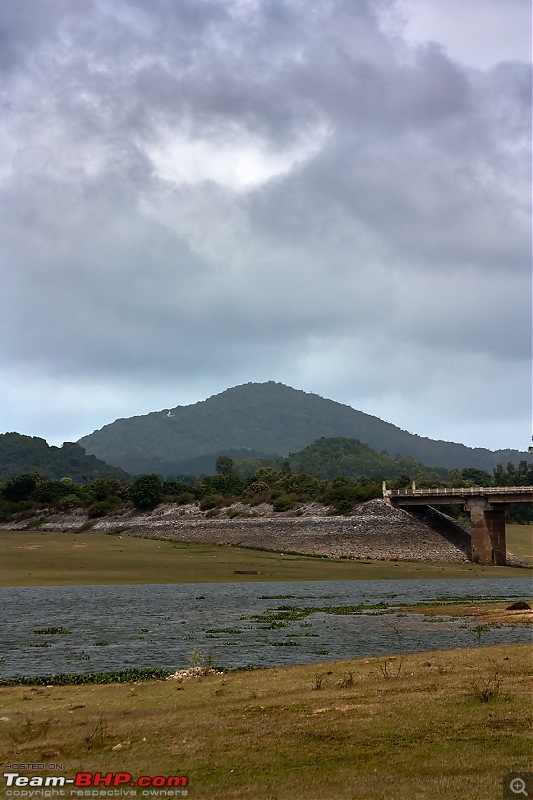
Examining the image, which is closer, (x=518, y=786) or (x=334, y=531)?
(x=518, y=786)

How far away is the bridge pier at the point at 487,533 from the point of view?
156 metres

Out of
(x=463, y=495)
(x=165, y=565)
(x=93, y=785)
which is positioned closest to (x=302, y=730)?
(x=93, y=785)

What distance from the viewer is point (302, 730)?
2258cm

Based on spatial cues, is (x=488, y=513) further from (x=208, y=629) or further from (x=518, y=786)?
(x=518, y=786)

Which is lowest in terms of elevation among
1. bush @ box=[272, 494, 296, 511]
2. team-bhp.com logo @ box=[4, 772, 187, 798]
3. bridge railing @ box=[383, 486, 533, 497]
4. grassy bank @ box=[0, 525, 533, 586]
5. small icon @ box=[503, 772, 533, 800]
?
grassy bank @ box=[0, 525, 533, 586]

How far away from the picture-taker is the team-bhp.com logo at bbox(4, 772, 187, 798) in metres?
17.8

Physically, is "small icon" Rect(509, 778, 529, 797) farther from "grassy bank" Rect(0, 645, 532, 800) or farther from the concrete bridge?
the concrete bridge

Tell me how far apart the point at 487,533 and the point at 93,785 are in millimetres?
149286

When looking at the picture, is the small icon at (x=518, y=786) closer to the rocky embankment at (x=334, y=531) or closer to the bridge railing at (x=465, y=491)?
the rocky embankment at (x=334, y=531)

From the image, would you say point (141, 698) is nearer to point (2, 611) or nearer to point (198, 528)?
point (2, 611)

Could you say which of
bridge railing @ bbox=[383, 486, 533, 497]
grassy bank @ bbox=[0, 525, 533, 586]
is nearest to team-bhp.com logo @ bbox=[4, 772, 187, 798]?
grassy bank @ bbox=[0, 525, 533, 586]

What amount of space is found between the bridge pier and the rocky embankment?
10.9 ft

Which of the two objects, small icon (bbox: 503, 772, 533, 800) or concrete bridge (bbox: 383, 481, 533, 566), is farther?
concrete bridge (bbox: 383, 481, 533, 566)

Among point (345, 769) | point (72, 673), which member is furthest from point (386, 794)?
point (72, 673)
